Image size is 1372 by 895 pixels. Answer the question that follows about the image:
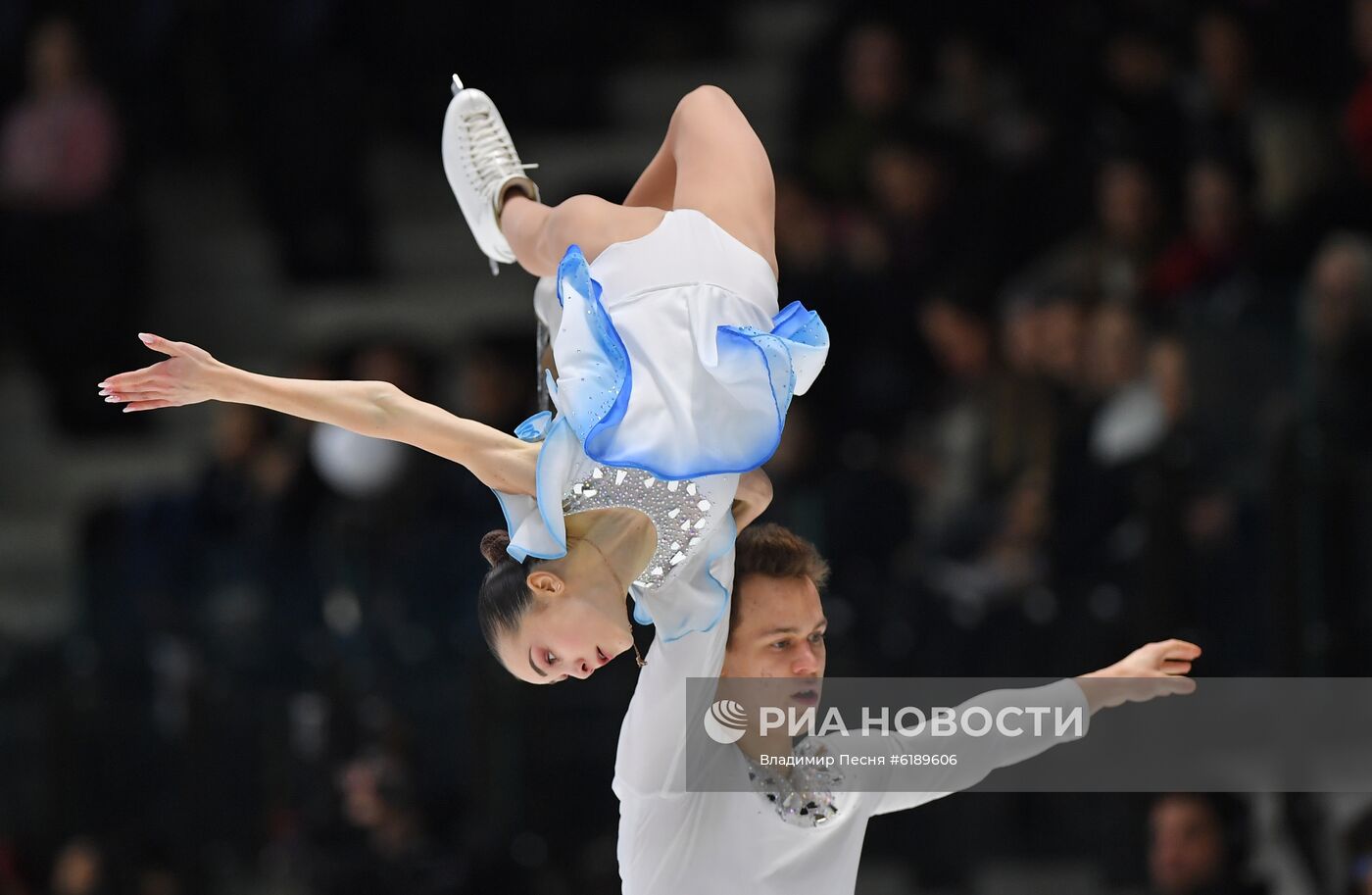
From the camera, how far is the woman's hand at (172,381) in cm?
392

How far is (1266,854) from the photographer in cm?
569

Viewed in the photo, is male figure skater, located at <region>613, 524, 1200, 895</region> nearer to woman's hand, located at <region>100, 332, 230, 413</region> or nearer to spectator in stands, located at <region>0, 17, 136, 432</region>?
woman's hand, located at <region>100, 332, 230, 413</region>

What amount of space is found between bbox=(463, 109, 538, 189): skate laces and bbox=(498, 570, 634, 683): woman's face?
1297 mm

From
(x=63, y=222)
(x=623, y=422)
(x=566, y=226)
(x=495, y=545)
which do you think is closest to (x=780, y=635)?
(x=623, y=422)

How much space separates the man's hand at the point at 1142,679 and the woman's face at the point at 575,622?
0.89 metres

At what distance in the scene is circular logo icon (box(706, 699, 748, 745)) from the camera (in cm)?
403

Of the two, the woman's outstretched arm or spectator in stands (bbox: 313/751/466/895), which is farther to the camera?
spectator in stands (bbox: 313/751/466/895)

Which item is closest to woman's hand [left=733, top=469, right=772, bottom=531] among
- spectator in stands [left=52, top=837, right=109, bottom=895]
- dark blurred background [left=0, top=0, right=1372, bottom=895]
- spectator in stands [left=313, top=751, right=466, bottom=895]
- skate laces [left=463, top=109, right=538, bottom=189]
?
skate laces [left=463, top=109, right=538, bottom=189]

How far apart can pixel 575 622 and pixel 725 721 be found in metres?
0.34

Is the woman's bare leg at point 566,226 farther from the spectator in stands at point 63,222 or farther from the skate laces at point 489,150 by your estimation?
the spectator in stands at point 63,222

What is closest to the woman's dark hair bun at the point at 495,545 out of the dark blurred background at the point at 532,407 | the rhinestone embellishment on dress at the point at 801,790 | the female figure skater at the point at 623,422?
the female figure skater at the point at 623,422

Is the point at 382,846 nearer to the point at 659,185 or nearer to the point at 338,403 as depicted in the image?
the point at 659,185

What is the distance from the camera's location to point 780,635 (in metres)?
4.16

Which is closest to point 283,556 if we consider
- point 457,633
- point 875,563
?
point 457,633
